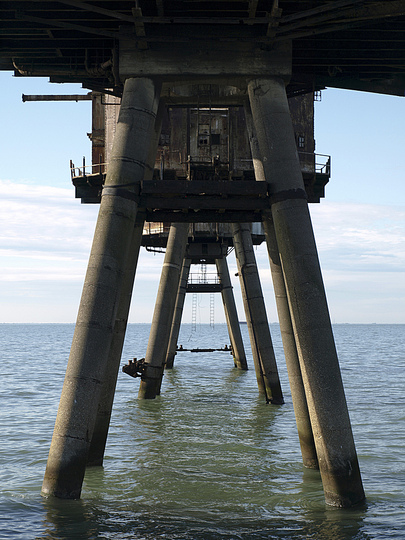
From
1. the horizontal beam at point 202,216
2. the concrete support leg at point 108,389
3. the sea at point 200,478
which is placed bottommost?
the sea at point 200,478

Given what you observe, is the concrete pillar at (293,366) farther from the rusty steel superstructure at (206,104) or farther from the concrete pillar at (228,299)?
the concrete pillar at (228,299)

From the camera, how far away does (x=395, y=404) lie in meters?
31.5

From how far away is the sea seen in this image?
11.8 m

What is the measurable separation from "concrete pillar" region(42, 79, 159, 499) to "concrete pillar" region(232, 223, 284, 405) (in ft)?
49.5

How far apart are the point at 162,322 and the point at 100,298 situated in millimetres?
Result: 15520

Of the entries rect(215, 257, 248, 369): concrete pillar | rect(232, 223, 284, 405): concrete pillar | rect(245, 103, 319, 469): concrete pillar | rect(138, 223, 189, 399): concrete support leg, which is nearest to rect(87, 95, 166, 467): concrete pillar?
rect(245, 103, 319, 469): concrete pillar

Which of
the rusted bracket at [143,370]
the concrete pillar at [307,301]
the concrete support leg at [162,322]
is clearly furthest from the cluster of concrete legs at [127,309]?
the concrete support leg at [162,322]

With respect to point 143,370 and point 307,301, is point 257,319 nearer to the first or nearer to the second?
point 143,370

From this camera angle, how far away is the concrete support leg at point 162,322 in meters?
29.0

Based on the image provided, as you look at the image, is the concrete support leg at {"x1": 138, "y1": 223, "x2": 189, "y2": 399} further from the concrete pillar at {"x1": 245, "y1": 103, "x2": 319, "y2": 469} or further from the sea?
the concrete pillar at {"x1": 245, "y1": 103, "x2": 319, "y2": 469}

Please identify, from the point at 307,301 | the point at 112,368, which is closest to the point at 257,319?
the point at 112,368

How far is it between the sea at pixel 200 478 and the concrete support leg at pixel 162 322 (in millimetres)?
955

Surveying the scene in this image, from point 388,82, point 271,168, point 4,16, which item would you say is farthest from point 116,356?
point 388,82

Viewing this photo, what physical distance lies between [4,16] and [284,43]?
694 centimetres
